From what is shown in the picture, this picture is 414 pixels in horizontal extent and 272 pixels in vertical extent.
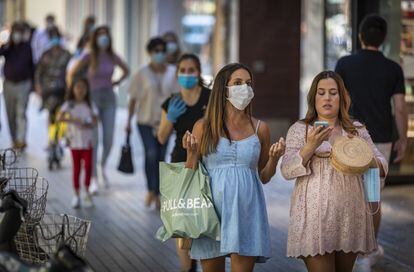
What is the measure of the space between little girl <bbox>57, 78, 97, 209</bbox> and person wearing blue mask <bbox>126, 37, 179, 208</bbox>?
54cm

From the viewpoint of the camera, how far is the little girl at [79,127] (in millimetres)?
10594

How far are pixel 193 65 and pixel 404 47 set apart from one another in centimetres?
433

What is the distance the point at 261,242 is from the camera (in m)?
5.65

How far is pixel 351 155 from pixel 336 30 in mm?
6860

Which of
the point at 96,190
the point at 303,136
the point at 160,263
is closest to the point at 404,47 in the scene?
the point at 96,190

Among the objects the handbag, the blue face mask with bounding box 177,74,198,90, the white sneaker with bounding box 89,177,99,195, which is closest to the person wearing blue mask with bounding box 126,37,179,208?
the handbag

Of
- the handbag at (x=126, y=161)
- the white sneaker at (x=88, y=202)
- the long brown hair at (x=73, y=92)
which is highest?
the long brown hair at (x=73, y=92)

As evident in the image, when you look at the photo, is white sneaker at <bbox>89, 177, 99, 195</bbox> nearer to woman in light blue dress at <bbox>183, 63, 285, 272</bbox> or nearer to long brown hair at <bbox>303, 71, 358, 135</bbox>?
woman in light blue dress at <bbox>183, 63, 285, 272</bbox>

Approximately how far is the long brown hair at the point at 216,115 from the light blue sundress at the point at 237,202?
43mm

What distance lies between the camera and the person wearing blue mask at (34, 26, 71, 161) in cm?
1416

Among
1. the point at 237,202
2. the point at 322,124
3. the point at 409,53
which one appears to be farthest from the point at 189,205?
the point at 409,53

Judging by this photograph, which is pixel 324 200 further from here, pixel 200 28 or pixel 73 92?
pixel 200 28

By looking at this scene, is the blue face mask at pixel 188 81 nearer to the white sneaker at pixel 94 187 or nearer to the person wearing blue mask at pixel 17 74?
the white sneaker at pixel 94 187

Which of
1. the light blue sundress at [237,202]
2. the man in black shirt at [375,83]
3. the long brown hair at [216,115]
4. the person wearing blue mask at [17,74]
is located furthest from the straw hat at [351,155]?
the person wearing blue mask at [17,74]
